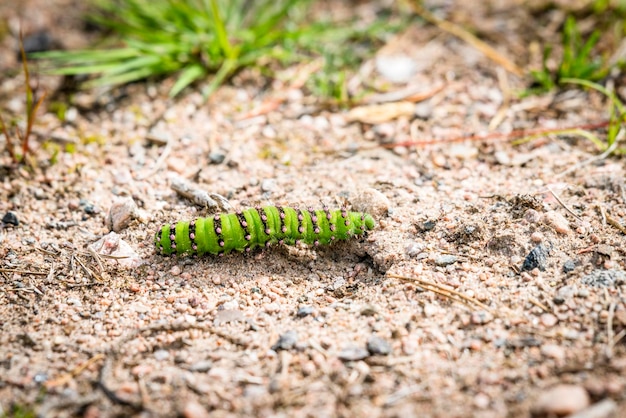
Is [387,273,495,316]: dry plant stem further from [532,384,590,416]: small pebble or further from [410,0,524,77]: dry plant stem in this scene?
[410,0,524,77]: dry plant stem

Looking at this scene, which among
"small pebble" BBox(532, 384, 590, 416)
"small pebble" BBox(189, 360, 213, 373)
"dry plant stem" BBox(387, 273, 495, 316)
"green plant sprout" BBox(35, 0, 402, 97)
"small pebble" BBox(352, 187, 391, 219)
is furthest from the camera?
"green plant sprout" BBox(35, 0, 402, 97)

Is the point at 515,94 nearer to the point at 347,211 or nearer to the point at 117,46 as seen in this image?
the point at 347,211

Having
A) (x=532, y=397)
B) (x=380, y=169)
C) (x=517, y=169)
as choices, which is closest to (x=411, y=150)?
(x=380, y=169)

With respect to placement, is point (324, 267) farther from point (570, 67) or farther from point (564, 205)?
point (570, 67)

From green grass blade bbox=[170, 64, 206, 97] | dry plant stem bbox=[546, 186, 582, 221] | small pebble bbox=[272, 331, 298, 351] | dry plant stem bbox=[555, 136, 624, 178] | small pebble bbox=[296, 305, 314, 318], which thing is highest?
green grass blade bbox=[170, 64, 206, 97]

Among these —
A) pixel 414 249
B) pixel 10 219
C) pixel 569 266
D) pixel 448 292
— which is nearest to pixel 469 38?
pixel 414 249

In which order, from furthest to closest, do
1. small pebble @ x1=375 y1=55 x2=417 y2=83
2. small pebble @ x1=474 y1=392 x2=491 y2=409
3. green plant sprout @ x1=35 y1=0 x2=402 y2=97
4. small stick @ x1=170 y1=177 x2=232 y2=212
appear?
small pebble @ x1=375 y1=55 x2=417 y2=83 < green plant sprout @ x1=35 y1=0 x2=402 y2=97 < small stick @ x1=170 y1=177 x2=232 y2=212 < small pebble @ x1=474 y1=392 x2=491 y2=409

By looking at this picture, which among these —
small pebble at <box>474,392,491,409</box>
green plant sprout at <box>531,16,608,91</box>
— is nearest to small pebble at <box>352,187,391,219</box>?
small pebble at <box>474,392,491,409</box>
